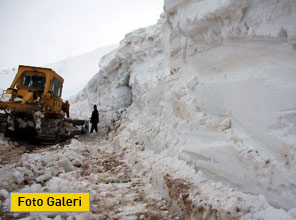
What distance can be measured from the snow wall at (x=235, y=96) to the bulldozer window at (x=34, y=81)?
618cm

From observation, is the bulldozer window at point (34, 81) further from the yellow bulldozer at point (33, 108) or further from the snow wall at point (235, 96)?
the snow wall at point (235, 96)

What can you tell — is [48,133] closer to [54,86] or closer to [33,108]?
[33,108]

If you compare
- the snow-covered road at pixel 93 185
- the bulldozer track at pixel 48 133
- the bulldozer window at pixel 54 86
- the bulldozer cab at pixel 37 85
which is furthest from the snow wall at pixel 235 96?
the bulldozer window at pixel 54 86

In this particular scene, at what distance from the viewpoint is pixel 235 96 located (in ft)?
11.5

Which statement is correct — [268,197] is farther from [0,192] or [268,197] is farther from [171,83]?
[171,83]

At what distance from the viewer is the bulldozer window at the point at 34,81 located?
10164 mm

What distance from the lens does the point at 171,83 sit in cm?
601

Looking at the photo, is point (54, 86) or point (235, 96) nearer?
point (235, 96)

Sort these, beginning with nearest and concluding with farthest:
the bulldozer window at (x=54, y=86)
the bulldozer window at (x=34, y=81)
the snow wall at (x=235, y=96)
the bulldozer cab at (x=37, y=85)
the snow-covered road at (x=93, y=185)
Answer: the snow wall at (x=235, y=96)
the snow-covered road at (x=93, y=185)
the bulldozer cab at (x=37, y=85)
the bulldozer window at (x=34, y=81)
the bulldozer window at (x=54, y=86)

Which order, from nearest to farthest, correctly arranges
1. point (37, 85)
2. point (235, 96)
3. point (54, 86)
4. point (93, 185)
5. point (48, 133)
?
point (235, 96), point (93, 185), point (48, 133), point (37, 85), point (54, 86)

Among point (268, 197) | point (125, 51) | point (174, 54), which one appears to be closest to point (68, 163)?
point (174, 54)

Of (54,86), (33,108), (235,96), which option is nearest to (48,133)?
(33,108)

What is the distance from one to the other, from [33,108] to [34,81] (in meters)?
1.74

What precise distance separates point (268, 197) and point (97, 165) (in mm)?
4120
